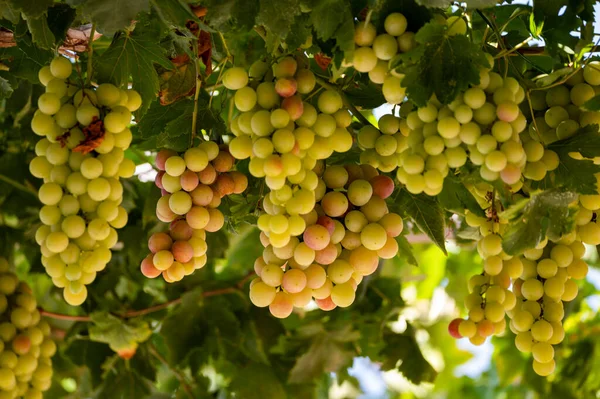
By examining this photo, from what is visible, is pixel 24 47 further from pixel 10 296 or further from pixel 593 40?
pixel 593 40

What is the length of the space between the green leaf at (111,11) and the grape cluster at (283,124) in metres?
0.14

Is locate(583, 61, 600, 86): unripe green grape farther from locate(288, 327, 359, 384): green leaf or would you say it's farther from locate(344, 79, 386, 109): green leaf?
locate(288, 327, 359, 384): green leaf

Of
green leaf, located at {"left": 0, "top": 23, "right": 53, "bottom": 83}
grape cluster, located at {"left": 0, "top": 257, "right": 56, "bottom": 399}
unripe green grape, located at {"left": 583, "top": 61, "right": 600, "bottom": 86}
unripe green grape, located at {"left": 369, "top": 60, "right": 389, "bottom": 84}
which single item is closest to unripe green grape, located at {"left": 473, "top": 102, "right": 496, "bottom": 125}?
unripe green grape, located at {"left": 369, "top": 60, "right": 389, "bottom": 84}

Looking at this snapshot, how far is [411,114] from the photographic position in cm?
84

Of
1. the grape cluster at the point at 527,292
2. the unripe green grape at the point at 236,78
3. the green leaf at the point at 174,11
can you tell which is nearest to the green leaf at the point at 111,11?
the green leaf at the point at 174,11

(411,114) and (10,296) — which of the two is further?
(10,296)

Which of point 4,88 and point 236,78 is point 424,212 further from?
point 4,88

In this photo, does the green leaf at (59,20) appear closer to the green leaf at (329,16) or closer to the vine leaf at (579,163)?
the green leaf at (329,16)

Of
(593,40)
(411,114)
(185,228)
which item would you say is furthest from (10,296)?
(593,40)

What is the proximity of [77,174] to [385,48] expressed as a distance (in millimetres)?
372

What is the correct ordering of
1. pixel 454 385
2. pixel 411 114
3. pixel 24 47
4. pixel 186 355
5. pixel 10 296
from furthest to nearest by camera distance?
pixel 454 385, pixel 186 355, pixel 10 296, pixel 24 47, pixel 411 114

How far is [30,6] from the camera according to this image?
88 centimetres

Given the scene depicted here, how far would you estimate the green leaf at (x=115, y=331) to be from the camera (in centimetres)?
171

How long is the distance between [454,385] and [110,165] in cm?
272
